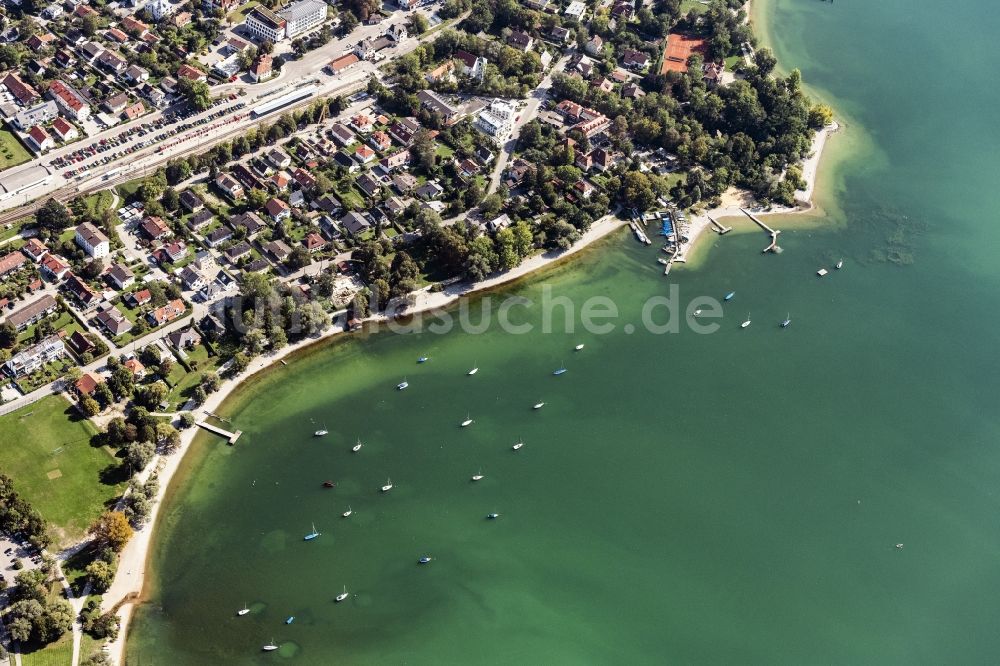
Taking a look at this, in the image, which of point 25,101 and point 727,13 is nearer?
point 25,101

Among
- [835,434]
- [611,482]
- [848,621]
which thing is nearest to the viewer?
[848,621]

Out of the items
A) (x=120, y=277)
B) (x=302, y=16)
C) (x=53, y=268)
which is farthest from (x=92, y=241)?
(x=302, y=16)

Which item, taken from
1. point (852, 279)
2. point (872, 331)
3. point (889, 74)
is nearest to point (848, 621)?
point (872, 331)

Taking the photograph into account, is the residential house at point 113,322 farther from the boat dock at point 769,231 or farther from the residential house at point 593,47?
the residential house at point 593,47

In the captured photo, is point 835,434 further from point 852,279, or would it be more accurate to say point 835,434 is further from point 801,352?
point 852,279

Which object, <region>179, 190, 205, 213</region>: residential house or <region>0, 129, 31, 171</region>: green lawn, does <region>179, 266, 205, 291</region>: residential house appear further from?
<region>0, 129, 31, 171</region>: green lawn

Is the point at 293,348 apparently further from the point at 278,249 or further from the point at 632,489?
the point at 632,489

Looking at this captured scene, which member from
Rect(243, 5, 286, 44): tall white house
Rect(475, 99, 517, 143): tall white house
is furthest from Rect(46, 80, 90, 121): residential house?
Rect(475, 99, 517, 143): tall white house
